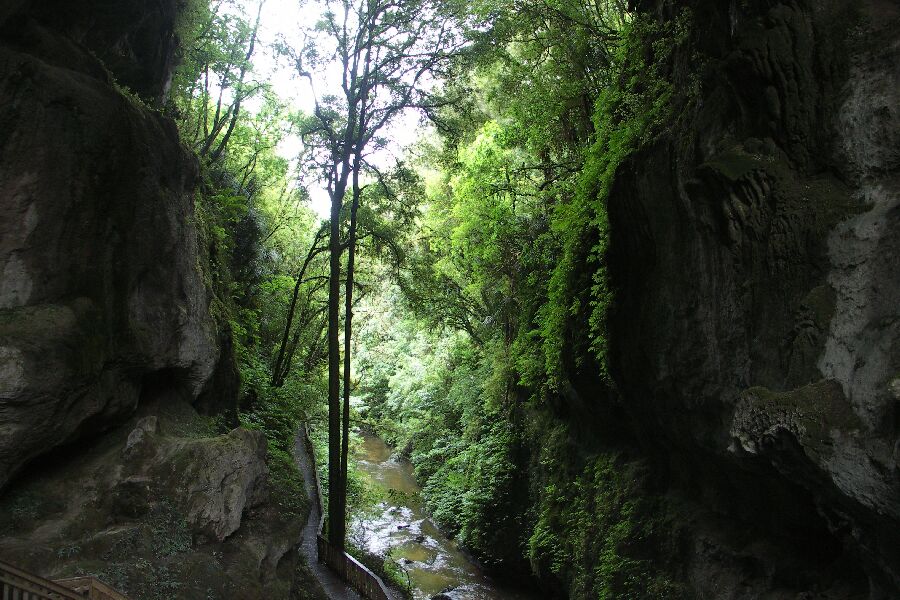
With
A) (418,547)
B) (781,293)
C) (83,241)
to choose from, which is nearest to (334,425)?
(418,547)

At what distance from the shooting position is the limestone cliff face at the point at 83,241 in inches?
255

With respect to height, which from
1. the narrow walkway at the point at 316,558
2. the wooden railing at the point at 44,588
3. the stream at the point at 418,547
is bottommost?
the stream at the point at 418,547

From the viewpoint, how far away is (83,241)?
7488 mm

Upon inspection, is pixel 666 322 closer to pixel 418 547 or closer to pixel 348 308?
pixel 348 308

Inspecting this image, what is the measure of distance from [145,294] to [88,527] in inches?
137

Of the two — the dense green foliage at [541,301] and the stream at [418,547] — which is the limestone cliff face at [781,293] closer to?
the dense green foliage at [541,301]

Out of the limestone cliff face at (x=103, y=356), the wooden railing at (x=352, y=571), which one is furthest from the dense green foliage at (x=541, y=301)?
the limestone cliff face at (x=103, y=356)

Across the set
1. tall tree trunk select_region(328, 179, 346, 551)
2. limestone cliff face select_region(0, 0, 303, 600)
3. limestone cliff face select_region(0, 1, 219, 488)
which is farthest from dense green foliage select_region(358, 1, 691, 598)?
limestone cliff face select_region(0, 1, 219, 488)

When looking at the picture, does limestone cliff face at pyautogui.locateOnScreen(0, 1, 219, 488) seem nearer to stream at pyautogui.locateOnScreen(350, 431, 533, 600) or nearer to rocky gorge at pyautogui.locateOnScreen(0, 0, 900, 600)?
rocky gorge at pyautogui.locateOnScreen(0, 0, 900, 600)

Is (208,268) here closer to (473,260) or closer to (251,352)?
(251,352)

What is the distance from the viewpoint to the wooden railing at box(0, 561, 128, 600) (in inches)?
188

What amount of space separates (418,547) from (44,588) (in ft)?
43.6

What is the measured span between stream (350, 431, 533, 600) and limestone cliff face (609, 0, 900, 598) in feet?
24.6

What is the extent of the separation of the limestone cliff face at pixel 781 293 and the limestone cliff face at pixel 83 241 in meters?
7.73
